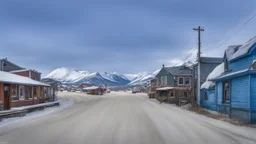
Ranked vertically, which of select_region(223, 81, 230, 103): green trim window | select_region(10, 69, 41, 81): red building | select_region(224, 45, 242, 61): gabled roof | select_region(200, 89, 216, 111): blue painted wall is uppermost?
select_region(224, 45, 242, 61): gabled roof

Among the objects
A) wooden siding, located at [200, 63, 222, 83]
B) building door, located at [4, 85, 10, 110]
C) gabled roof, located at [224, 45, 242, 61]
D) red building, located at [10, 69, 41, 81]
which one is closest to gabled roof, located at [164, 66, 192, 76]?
wooden siding, located at [200, 63, 222, 83]

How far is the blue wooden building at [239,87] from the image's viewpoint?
54.8 ft

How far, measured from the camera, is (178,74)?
54.7 m

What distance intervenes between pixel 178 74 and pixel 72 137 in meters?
46.5

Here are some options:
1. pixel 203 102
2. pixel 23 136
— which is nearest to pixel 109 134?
pixel 23 136

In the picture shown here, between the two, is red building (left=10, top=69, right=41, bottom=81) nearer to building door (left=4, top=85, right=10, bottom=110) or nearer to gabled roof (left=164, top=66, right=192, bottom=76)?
building door (left=4, top=85, right=10, bottom=110)

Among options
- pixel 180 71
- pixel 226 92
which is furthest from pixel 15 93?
pixel 180 71

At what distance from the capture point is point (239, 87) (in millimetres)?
18547

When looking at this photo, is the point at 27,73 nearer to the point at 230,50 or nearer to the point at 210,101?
the point at 210,101

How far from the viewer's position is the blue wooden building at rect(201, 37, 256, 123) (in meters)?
16.7

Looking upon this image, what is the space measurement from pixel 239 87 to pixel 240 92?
445 mm

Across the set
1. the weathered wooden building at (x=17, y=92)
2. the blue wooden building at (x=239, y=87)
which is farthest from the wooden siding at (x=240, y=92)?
the weathered wooden building at (x=17, y=92)

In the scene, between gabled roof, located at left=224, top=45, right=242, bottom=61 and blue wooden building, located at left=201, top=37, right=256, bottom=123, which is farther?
gabled roof, located at left=224, top=45, right=242, bottom=61

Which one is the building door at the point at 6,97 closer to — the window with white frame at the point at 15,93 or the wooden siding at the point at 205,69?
the window with white frame at the point at 15,93
